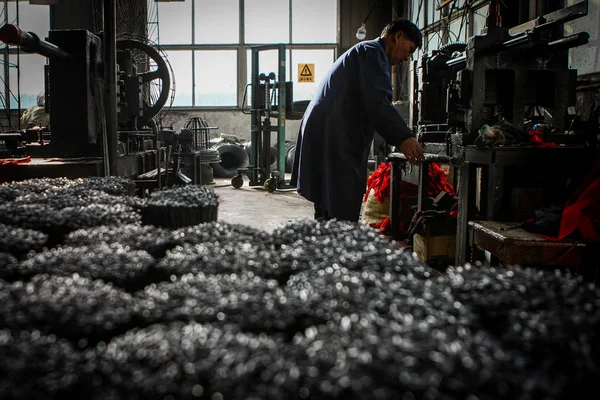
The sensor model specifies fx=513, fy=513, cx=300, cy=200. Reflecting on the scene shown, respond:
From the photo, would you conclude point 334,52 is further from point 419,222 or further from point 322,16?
point 419,222

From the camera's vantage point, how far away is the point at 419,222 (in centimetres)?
317

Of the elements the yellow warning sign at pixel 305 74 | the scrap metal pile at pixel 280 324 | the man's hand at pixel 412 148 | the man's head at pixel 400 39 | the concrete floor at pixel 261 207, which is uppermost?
the yellow warning sign at pixel 305 74

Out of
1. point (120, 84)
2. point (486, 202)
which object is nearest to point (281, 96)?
point (120, 84)

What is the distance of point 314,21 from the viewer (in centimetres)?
1096

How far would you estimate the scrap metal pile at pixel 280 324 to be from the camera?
16.9 inches

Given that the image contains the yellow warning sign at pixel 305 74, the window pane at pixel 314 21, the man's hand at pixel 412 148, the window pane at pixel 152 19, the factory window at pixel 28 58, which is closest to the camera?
the man's hand at pixel 412 148

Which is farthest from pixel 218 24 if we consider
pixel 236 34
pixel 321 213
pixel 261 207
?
pixel 321 213

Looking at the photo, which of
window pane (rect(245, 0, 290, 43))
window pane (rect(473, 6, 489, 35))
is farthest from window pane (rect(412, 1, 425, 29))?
window pane (rect(245, 0, 290, 43))

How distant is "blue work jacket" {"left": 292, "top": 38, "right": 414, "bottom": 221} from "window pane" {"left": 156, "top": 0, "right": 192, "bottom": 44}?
920 centimetres

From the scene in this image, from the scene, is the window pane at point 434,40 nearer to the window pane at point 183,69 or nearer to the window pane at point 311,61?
the window pane at point 311,61

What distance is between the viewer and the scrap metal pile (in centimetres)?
43

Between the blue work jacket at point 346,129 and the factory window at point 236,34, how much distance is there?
8.49 meters

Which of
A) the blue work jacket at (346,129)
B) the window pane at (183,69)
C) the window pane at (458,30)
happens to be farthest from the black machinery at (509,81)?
the window pane at (183,69)

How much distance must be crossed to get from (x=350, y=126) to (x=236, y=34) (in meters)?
9.14
